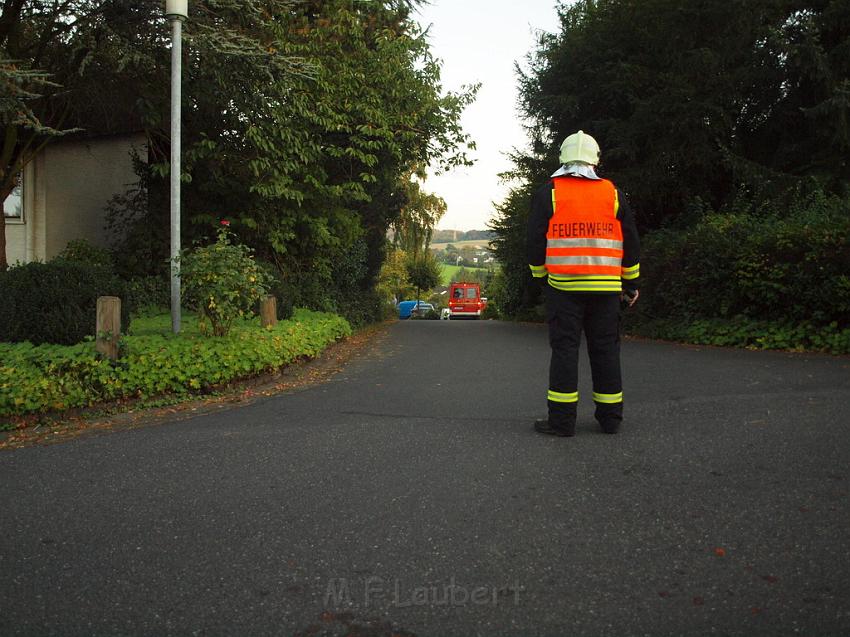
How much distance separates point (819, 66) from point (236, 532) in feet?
48.8

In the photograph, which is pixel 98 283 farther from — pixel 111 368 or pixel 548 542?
pixel 548 542

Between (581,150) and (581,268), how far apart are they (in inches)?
32.1

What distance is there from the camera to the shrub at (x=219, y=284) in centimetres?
816

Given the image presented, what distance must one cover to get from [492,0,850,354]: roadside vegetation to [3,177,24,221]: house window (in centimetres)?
1316

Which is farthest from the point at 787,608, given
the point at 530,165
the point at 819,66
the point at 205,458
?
the point at 530,165

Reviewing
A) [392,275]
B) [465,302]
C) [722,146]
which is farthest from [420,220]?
[722,146]

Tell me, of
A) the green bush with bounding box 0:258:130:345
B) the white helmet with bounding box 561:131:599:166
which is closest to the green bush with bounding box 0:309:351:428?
the green bush with bounding box 0:258:130:345

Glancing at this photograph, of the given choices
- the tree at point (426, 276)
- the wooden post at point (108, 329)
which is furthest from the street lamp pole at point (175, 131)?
the tree at point (426, 276)

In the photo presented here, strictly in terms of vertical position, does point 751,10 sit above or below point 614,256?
above

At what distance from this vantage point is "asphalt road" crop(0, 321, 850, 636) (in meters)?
2.59

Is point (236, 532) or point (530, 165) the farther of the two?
point (530, 165)

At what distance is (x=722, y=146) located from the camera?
50.4 ft

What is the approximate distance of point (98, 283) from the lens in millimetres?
8250

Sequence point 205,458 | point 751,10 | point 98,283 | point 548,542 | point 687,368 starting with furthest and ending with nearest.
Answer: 1. point 751,10
2. point 687,368
3. point 98,283
4. point 205,458
5. point 548,542
